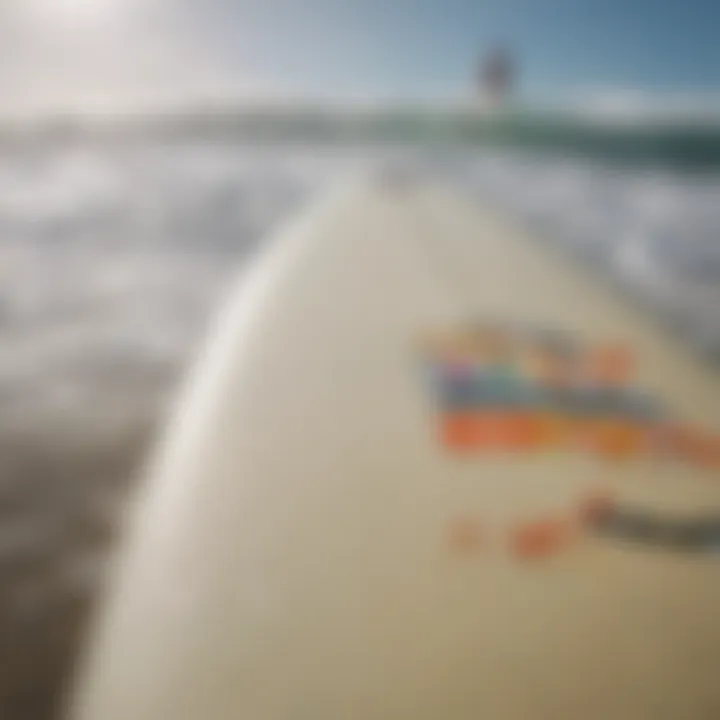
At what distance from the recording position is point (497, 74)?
107 centimetres

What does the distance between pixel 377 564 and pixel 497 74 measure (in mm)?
654

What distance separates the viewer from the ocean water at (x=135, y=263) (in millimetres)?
785

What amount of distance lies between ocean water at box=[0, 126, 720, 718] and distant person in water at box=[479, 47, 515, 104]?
0.11m

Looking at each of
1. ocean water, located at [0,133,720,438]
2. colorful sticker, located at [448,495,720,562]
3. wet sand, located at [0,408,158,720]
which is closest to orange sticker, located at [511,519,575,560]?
colorful sticker, located at [448,495,720,562]

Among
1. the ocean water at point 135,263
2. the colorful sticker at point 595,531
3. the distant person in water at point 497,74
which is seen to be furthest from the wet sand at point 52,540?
the distant person in water at point 497,74

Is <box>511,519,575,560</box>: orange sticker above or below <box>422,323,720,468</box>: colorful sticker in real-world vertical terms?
below

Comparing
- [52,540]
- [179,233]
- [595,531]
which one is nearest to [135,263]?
[179,233]

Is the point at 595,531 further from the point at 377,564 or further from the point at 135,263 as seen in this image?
the point at 135,263

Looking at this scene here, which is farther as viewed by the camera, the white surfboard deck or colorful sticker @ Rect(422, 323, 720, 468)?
colorful sticker @ Rect(422, 323, 720, 468)

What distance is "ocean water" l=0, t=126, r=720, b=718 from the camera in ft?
2.57

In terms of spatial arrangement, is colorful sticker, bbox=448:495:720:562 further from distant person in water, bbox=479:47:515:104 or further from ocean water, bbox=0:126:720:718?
distant person in water, bbox=479:47:515:104

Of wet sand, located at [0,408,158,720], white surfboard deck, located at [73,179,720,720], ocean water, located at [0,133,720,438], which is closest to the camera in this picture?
white surfboard deck, located at [73,179,720,720]

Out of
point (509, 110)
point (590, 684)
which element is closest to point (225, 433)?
point (590, 684)

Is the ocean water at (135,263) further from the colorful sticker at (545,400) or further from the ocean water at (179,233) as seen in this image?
the colorful sticker at (545,400)
